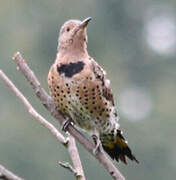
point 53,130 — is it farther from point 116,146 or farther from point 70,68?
point 116,146

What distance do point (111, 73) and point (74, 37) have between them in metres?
20.5

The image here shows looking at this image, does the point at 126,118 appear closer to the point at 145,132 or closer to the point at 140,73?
the point at 145,132

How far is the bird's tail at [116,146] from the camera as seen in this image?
21.3 ft

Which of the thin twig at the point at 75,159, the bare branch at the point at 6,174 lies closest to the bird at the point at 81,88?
the thin twig at the point at 75,159

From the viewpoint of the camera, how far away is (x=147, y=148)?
73.2ft

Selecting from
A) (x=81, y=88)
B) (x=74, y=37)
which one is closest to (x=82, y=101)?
(x=81, y=88)

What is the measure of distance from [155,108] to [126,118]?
8.67 ft

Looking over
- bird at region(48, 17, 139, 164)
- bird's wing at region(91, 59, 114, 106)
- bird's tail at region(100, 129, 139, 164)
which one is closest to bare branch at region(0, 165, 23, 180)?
bird at region(48, 17, 139, 164)

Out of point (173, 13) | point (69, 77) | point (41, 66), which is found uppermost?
point (69, 77)

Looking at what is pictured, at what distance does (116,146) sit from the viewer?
6625 mm

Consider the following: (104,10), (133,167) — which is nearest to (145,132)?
(133,167)

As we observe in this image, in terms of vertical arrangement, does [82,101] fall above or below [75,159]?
below

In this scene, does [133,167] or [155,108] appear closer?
[133,167]

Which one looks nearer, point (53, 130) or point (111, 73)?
point (53, 130)
